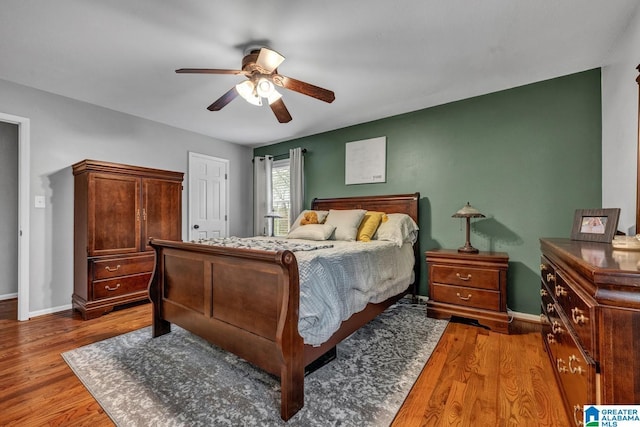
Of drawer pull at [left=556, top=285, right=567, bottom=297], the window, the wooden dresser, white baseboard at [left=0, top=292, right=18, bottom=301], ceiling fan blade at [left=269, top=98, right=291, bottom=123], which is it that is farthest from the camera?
the window

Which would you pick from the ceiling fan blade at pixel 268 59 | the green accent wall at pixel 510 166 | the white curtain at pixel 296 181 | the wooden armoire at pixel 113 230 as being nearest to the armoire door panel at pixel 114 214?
the wooden armoire at pixel 113 230

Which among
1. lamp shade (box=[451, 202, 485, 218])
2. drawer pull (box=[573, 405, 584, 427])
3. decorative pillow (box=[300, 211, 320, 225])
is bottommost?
drawer pull (box=[573, 405, 584, 427])

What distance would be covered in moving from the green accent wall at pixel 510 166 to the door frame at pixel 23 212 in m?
4.08

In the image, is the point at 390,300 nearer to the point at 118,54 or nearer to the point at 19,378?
the point at 19,378

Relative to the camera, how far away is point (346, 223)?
328cm

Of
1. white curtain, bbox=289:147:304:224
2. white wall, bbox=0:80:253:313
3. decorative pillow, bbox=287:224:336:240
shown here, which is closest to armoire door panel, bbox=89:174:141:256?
white wall, bbox=0:80:253:313

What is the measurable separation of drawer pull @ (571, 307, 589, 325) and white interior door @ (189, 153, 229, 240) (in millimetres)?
4536

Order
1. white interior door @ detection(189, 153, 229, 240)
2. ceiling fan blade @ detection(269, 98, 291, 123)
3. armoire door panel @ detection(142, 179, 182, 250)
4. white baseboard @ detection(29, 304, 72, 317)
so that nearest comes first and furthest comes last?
ceiling fan blade @ detection(269, 98, 291, 123)
white baseboard @ detection(29, 304, 72, 317)
armoire door panel @ detection(142, 179, 182, 250)
white interior door @ detection(189, 153, 229, 240)

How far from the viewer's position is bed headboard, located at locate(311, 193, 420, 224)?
348 centimetres

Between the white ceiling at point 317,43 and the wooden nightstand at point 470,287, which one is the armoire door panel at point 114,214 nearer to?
the white ceiling at point 317,43

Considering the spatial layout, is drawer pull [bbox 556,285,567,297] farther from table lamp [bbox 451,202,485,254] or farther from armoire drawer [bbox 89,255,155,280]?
armoire drawer [bbox 89,255,155,280]

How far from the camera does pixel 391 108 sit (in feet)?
11.5

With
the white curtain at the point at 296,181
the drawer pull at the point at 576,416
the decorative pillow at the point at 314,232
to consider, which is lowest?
the drawer pull at the point at 576,416

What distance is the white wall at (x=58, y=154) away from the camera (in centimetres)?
298
